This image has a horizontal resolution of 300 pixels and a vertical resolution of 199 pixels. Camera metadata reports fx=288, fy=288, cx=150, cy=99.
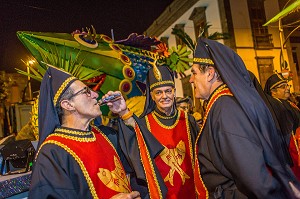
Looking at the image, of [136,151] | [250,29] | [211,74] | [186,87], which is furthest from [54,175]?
[186,87]

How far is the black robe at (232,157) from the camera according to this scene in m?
2.12

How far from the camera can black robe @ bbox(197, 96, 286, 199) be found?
2.12 meters

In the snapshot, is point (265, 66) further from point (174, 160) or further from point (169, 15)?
point (174, 160)

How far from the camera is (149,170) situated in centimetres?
302

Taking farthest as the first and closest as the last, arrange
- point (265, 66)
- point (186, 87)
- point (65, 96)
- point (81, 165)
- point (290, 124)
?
point (186, 87)
point (265, 66)
point (290, 124)
point (65, 96)
point (81, 165)

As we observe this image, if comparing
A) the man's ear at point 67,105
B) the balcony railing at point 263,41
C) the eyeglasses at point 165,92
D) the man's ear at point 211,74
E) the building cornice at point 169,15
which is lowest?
the man's ear at point 67,105

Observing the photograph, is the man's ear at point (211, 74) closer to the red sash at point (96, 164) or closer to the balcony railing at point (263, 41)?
the red sash at point (96, 164)

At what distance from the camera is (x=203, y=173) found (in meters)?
2.61

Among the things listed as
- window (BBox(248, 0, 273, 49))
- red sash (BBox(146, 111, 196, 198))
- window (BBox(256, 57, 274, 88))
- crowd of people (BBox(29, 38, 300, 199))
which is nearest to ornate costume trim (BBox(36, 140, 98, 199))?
crowd of people (BBox(29, 38, 300, 199))

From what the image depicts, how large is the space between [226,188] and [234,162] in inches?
14.3

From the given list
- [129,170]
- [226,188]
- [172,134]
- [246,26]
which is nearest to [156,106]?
[172,134]

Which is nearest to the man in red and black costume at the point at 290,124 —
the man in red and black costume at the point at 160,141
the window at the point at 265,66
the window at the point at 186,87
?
the man in red and black costume at the point at 160,141

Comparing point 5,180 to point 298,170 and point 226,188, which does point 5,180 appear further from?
point 298,170

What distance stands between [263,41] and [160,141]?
20.2m
